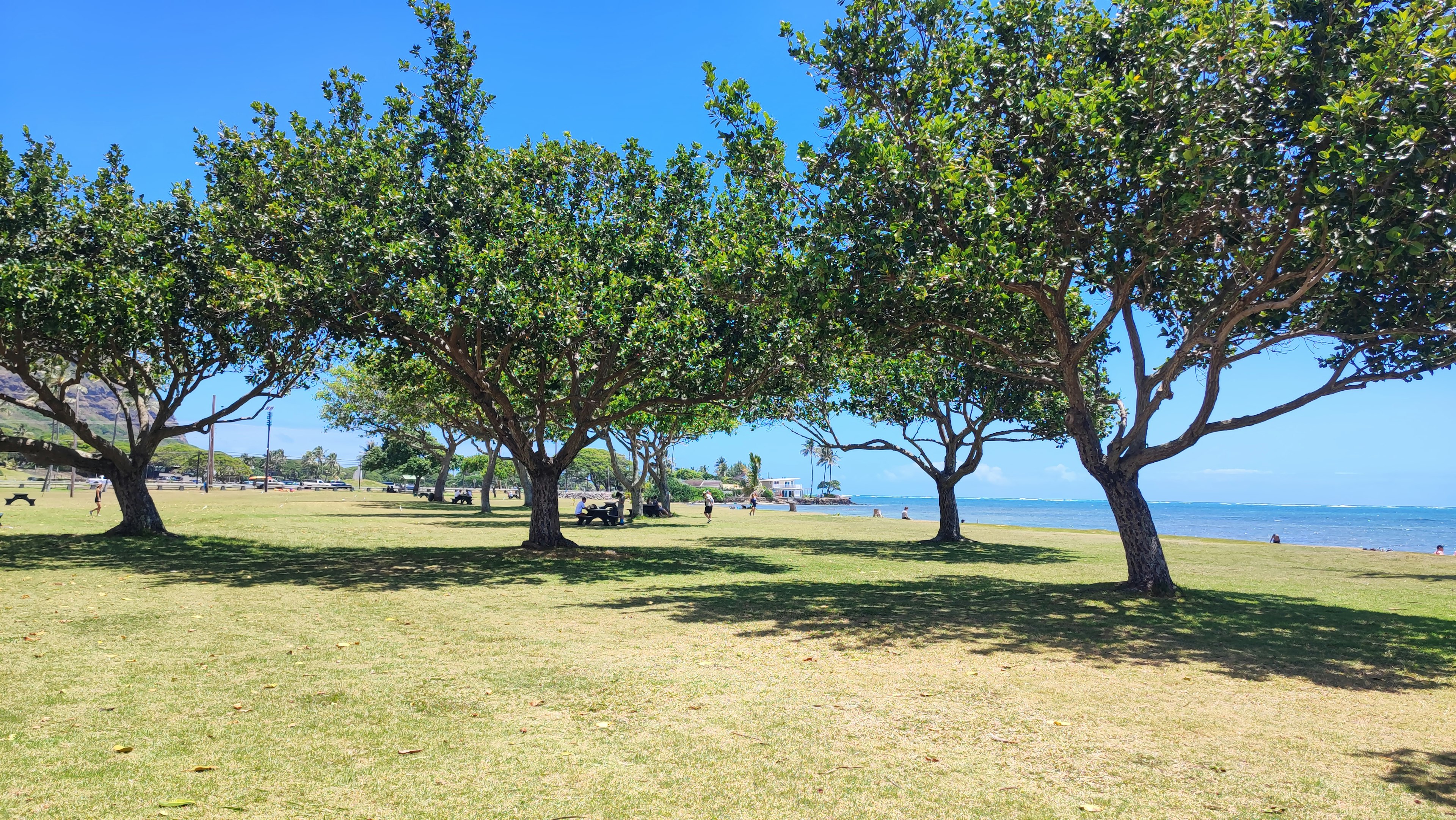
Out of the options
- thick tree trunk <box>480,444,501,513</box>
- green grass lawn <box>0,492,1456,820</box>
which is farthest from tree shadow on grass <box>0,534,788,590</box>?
thick tree trunk <box>480,444,501,513</box>

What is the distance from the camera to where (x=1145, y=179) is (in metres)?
11.6

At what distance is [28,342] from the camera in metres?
21.1

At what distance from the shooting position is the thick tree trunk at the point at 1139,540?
49.9 feet

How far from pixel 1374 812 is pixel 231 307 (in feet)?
65.7

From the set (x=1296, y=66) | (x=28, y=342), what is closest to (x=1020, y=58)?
(x=1296, y=66)

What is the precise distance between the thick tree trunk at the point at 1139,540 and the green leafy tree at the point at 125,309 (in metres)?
17.6

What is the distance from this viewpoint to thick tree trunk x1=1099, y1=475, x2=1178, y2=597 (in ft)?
49.9

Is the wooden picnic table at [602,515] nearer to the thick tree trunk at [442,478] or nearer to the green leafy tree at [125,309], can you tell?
the green leafy tree at [125,309]

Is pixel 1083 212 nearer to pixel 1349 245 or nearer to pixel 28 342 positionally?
pixel 1349 245

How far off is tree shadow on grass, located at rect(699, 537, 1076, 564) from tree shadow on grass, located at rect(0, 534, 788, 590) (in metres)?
3.67

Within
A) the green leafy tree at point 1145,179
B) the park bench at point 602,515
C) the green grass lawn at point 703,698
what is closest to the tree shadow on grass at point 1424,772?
the green grass lawn at point 703,698

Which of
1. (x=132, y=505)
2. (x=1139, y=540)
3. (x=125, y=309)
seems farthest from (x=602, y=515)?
(x=1139, y=540)

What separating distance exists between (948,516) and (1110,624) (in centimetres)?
2015

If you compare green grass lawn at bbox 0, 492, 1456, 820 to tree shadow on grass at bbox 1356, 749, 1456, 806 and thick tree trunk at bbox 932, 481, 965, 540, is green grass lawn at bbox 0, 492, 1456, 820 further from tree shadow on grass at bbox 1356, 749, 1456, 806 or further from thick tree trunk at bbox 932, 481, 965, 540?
thick tree trunk at bbox 932, 481, 965, 540
